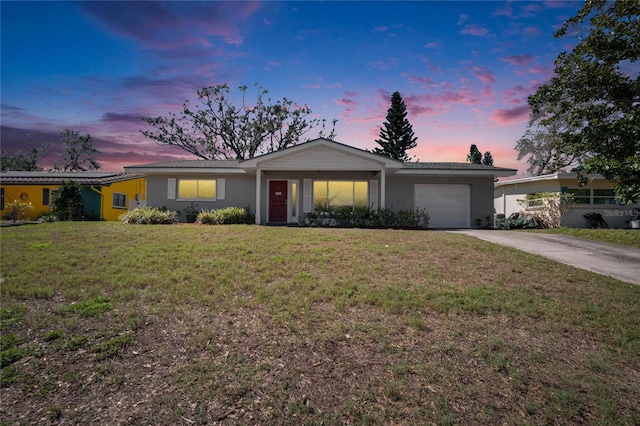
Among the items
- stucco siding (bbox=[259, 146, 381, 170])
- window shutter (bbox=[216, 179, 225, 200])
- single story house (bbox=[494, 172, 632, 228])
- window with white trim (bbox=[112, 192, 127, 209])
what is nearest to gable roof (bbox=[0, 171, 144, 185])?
window with white trim (bbox=[112, 192, 127, 209])

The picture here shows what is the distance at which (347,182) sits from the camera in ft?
53.8

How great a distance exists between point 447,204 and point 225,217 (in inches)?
439

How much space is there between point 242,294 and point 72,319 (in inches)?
90.1

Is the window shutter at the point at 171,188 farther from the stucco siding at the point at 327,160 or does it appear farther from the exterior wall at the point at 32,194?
the exterior wall at the point at 32,194

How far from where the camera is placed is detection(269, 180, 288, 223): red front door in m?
16.6

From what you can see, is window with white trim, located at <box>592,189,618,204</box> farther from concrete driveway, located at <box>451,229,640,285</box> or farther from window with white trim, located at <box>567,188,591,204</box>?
concrete driveway, located at <box>451,229,640,285</box>

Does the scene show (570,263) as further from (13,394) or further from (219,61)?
(219,61)

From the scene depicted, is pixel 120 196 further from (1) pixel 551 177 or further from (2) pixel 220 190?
(1) pixel 551 177

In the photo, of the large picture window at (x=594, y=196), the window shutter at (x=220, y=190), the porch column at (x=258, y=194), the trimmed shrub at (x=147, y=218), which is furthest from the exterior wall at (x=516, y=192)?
the trimmed shrub at (x=147, y=218)

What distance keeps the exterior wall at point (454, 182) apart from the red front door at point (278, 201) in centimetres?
539

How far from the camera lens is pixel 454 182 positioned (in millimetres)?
16266

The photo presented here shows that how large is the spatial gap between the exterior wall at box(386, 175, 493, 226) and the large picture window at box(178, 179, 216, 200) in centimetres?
927

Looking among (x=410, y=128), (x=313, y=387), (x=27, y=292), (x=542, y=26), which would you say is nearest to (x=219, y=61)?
(x=27, y=292)

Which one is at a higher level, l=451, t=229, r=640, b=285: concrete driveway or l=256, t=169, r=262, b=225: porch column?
l=256, t=169, r=262, b=225: porch column
